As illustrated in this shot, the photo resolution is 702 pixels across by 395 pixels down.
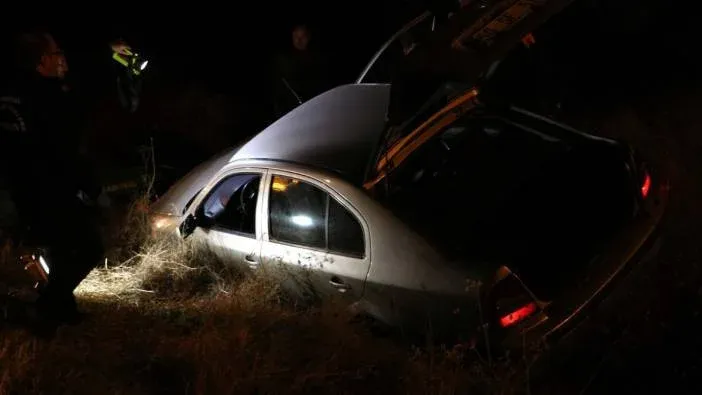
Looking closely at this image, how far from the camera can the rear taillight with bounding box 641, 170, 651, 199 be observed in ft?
12.7

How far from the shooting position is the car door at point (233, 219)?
4.66m

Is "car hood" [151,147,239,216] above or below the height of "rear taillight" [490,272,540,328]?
above

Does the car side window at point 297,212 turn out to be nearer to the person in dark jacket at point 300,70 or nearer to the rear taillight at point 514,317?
the rear taillight at point 514,317

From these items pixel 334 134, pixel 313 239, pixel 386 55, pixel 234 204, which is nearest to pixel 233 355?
pixel 313 239

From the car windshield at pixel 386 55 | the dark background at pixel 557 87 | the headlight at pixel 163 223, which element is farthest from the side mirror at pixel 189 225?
the dark background at pixel 557 87

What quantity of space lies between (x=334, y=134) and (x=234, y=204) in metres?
0.97

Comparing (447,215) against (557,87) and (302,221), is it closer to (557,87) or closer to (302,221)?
(302,221)

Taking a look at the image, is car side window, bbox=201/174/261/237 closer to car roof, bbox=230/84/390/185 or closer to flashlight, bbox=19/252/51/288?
car roof, bbox=230/84/390/185

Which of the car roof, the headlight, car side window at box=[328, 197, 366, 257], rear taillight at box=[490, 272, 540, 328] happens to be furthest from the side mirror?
rear taillight at box=[490, 272, 540, 328]

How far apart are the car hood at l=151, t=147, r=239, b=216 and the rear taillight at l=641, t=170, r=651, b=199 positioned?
3059 millimetres

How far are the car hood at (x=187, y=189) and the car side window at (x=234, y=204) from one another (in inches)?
11.3

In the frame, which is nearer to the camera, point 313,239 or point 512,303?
point 512,303

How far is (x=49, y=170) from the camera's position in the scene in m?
3.99

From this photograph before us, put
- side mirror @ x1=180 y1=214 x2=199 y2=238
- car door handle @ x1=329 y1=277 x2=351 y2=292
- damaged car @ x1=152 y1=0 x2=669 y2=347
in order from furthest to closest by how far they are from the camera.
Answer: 1. side mirror @ x1=180 y1=214 x2=199 y2=238
2. car door handle @ x1=329 y1=277 x2=351 y2=292
3. damaged car @ x1=152 y1=0 x2=669 y2=347
